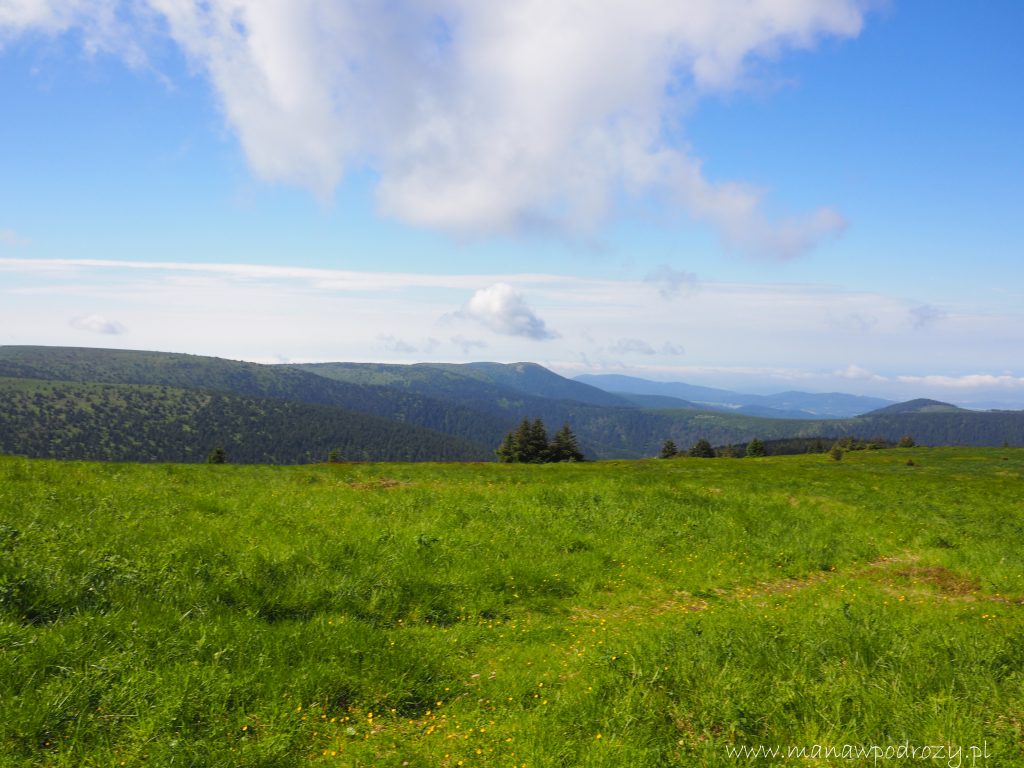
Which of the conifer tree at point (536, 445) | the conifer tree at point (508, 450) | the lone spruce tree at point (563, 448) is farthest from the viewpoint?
the lone spruce tree at point (563, 448)

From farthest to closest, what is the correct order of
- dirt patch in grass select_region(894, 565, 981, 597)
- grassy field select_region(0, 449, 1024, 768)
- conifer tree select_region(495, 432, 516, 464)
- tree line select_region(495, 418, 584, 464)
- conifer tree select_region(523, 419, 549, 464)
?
1. conifer tree select_region(495, 432, 516, 464)
2. tree line select_region(495, 418, 584, 464)
3. conifer tree select_region(523, 419, 549, 464)
4. dirt patch in grass select_region(894, 565, 981, 597)
5. grassy field select_region(0, 449, 1024, 768)

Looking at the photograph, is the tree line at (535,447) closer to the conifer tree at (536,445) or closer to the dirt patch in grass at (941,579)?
the conifer tree at (536,445)

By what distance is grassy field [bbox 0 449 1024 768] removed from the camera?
607 centimetres

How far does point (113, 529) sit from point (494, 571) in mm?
8493

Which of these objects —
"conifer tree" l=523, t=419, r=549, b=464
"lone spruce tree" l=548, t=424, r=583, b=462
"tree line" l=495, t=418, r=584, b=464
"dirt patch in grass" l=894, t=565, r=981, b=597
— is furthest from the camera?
"lone spruce tree" l=548, t=424, r=583, b=462

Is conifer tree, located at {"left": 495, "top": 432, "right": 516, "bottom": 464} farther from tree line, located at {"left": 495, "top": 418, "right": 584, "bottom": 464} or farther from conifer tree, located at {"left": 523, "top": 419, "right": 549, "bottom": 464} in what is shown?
conifer tree, located at {"left": 523, "top": 419, "right": 549, "bottom": 464}

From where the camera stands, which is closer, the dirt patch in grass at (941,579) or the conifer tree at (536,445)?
the dirt patch in grass at (941,579)

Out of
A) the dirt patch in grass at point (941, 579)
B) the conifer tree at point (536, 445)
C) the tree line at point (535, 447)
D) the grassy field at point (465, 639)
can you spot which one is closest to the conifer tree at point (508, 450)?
the tree line at point (535, 447)

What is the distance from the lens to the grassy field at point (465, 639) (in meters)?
6.07

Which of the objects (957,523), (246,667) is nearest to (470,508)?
(246,667)

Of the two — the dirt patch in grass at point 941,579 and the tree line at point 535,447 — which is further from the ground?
the dirt patch in grass at point 941,579

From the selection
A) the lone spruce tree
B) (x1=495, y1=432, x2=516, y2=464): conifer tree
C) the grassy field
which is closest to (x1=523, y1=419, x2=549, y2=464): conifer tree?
Answer: the lone spruce tree

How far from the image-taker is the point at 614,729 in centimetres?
641

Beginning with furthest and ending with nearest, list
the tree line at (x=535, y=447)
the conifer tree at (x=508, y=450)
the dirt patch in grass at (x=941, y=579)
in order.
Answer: the conifer tree at (x=508, y=450), the tree line at (x=535, y=447), the dirt patch in grass at (x=941, y=579)
